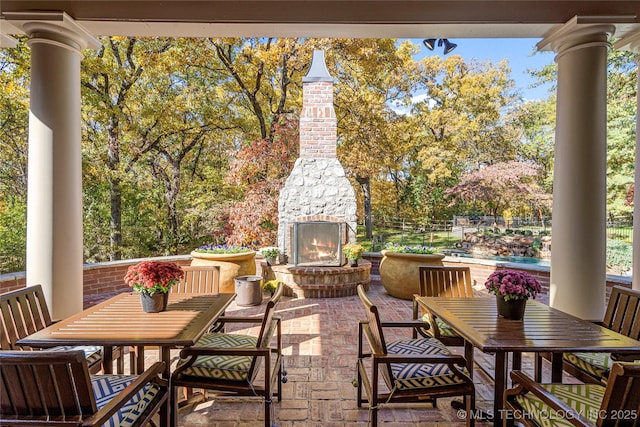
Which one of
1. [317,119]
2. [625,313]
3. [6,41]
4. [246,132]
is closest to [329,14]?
[6,41]

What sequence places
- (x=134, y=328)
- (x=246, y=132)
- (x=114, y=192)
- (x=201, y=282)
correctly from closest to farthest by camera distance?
(x=134, y=328) → (x=201, y=282) → (x=114, y=192) → (x=246, y=132)

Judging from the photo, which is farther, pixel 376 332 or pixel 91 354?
pixel 91 354

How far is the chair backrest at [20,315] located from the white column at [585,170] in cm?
408

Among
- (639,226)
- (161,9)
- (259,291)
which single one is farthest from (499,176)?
(161,9)

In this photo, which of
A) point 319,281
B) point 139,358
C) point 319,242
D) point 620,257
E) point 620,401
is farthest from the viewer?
point 620,257

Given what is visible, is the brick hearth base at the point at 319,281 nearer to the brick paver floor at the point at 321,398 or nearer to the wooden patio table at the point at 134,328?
the brick paver floor at the point at 321,398

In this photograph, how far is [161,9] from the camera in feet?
9.90

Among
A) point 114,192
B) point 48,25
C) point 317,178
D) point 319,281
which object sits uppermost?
point 48,25

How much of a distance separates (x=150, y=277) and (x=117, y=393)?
69 centimetres

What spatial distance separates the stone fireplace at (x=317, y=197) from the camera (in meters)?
6.29

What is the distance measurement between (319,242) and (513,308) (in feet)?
13.9

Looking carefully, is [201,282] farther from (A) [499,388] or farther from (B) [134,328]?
(A) [499,388]

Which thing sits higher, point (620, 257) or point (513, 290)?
point (513, 290)

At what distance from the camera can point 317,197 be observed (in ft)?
21.2
